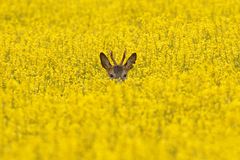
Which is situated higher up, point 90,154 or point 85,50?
point 85,50

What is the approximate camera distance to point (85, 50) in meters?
15.0

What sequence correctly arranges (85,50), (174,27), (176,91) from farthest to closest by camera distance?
(174,27) → (85,50) → (176,91)

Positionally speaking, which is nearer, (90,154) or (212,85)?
(90,154)

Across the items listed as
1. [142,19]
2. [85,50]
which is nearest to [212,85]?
[85,50]

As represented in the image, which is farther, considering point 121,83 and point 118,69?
point 118,69

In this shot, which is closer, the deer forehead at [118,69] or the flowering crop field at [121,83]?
the flowering crop field at [121,83]

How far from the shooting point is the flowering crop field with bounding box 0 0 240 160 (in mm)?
8078

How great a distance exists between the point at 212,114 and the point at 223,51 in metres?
4.69

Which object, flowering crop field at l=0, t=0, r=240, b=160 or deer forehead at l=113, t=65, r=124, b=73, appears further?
deer forehead at l=113, t=65, r=124, b=73

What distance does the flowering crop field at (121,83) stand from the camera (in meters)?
8.08

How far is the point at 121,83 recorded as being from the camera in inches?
448

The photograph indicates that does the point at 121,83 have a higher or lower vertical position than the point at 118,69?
lower

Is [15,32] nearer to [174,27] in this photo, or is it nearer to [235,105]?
[174,27]

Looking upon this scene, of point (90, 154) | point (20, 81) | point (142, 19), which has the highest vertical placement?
point (142, 19)
